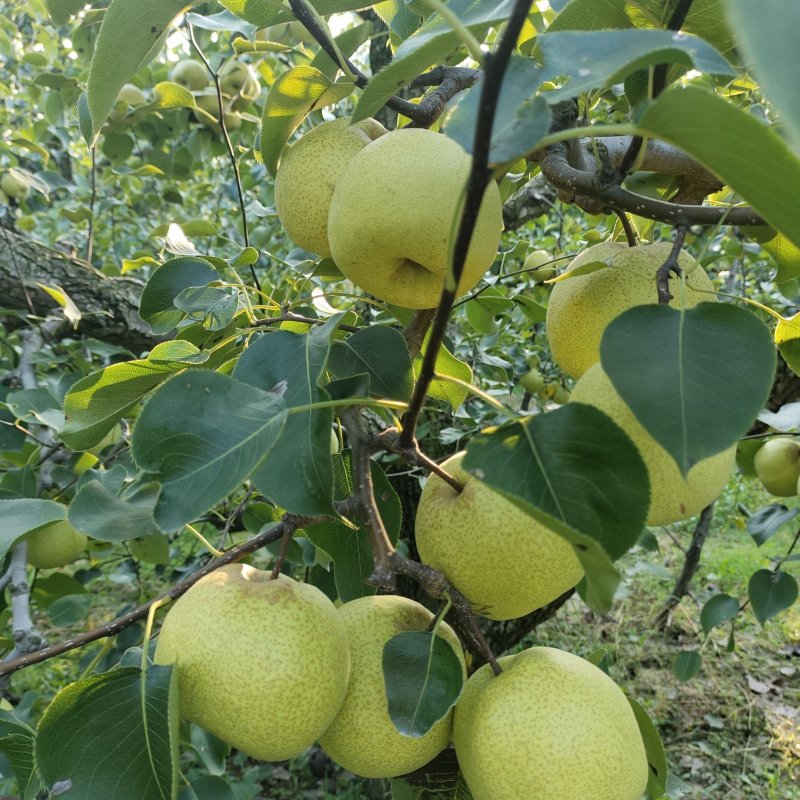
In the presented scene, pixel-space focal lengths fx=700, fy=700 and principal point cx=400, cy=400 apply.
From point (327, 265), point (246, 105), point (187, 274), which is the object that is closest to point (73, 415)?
point (187, 274)

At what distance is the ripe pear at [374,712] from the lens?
0.87m

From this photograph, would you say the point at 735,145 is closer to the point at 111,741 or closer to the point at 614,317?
the point at 614,317

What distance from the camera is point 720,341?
659mm

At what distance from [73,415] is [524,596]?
703mm

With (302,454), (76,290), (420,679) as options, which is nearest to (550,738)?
(420,679)

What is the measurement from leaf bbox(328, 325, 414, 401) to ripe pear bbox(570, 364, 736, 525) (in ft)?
0.78

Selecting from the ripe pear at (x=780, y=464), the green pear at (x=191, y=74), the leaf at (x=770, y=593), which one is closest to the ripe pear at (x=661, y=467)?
the ripe pear at (x=780, y=464)

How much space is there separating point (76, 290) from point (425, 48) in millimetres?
2508

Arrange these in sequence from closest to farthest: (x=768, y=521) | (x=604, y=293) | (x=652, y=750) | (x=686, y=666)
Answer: (x=604, y=293), (x=652, y=750), (x=768, y=521), (x=686, y=666)

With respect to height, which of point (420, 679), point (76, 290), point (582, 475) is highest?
point (582, 475)

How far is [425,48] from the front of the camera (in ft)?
1.96

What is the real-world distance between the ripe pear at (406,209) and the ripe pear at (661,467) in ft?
0.65

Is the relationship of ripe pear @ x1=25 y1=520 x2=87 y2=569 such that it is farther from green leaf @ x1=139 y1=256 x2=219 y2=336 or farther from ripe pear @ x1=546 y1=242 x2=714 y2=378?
ripe pear @ x1=546 y1=242 x2=714 y2=378

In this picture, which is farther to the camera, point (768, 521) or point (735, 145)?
point (768, 521)
